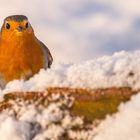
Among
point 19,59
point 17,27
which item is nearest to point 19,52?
point 19,59

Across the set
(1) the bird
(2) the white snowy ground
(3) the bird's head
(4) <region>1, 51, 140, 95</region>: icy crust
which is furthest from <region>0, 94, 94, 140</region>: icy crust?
(3) the bird's head

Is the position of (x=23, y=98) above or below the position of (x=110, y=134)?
above

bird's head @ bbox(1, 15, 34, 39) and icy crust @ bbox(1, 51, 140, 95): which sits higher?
bird's head @ bbox(1, 15, 34, 39)

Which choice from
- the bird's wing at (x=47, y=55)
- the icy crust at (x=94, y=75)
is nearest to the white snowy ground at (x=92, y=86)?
the icy crust at (x=94, y=75)

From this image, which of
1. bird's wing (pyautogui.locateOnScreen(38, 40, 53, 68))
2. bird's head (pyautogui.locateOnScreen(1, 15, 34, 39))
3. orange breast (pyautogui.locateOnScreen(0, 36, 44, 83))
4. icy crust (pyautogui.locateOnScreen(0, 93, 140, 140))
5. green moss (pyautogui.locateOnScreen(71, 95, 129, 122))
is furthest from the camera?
bird's wing (pyautogui.locateOnScreen(38, 40, 53, 68))

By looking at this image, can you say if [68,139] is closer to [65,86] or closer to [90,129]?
[90,129]

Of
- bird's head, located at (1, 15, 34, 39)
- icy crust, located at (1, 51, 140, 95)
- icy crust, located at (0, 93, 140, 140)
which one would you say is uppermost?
bird's head, located at (1, 15, 34, 39)

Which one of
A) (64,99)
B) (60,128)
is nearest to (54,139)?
(60,128)

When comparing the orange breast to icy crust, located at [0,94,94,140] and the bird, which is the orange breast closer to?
the bird
